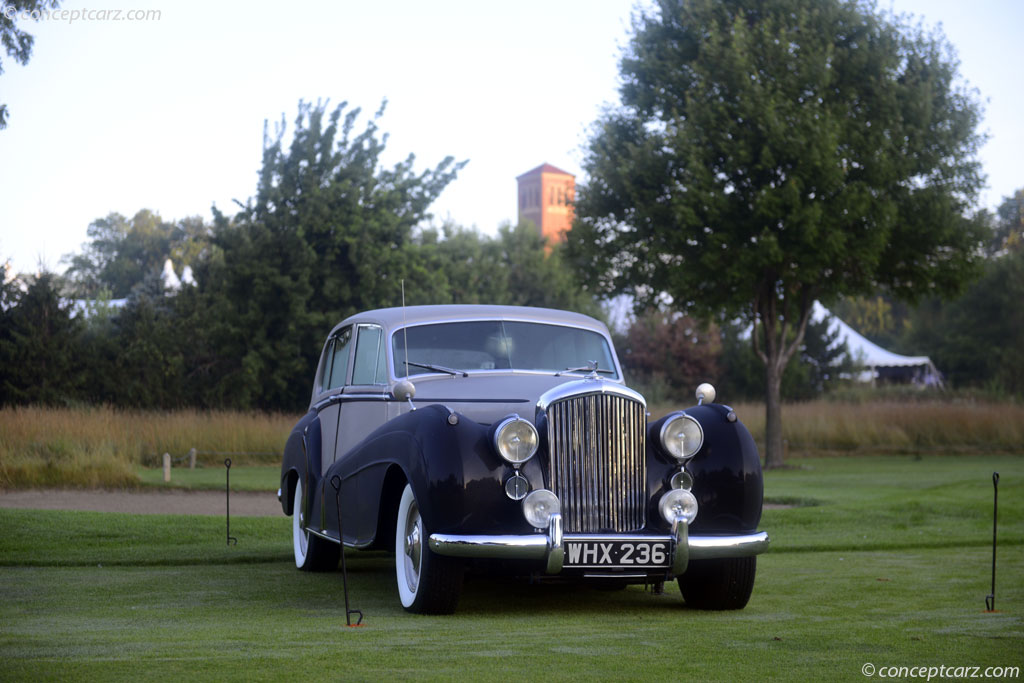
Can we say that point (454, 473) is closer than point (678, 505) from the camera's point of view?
Yes

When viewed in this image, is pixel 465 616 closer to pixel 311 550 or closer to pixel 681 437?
pixel 681 437

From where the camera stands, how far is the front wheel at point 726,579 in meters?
6.96

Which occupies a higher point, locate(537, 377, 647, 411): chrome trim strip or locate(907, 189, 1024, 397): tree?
locate(907, 189, 1024, 397): tree

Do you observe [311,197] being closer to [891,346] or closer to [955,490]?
[955,490]

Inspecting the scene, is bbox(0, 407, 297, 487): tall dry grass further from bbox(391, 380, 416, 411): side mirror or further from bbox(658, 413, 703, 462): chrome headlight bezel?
bbox(658, 413, 703, 462): chrome headlight bezel

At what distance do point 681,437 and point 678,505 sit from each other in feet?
1.30

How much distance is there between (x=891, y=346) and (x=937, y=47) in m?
55.0

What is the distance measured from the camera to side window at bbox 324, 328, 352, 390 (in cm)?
929

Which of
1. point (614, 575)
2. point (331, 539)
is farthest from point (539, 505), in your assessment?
point (331, 539)

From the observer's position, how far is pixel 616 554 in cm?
638

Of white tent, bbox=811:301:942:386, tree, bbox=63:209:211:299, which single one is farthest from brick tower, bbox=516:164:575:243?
white tent, bbox=811:301:942:386

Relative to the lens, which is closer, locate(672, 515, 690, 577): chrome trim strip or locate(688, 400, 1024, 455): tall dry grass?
locate(672, 515, 690, 577): chrome trim strip

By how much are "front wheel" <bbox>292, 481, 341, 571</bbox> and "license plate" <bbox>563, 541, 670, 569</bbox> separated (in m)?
3.42

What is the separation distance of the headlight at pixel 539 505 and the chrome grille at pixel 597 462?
0.46 feet
